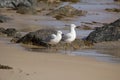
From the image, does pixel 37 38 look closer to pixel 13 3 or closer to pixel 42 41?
pixel 42 41

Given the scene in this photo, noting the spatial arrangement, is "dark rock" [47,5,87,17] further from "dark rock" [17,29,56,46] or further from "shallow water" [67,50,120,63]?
"shallow water" [67,50,120,63]

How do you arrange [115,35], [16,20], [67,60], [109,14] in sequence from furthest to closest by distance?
[109,14] < [16,20] < [115,35] < [67,60]

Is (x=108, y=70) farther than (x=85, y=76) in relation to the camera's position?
Yes

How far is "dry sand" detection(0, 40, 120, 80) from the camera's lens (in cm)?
917

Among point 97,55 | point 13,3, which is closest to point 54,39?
point 97,55

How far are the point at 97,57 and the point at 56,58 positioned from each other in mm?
1577

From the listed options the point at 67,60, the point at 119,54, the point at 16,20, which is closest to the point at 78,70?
the point at 67,60

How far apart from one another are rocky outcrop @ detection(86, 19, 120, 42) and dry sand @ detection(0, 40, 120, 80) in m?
3.75

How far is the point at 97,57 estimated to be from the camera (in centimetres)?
1270

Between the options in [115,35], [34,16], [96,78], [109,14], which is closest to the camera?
[96,78]

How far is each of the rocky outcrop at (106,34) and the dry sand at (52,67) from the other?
3.75 meters

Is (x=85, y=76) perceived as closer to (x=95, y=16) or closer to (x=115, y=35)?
(x=115, y=35)

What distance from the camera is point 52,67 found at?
→ 1014 centimetres

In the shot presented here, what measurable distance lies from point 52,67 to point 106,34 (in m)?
6.35
